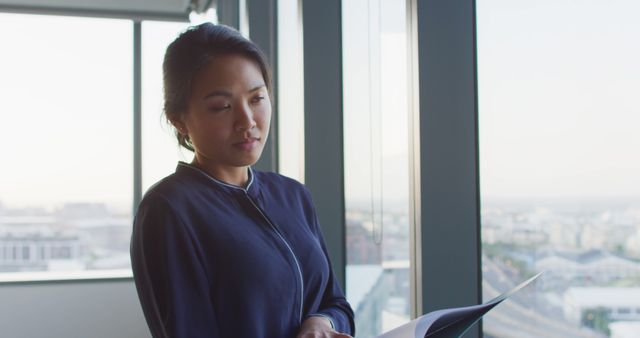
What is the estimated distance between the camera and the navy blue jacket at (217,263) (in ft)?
2.61

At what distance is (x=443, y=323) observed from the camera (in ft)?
2.33

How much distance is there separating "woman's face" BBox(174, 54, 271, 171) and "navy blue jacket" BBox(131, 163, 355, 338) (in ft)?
0.13

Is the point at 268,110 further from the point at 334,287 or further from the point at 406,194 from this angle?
the point at 406,194

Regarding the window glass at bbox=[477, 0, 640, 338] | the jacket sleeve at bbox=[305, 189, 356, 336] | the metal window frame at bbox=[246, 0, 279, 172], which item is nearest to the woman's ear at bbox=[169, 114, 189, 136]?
the jacket sleeve at bbox=[305, 189, 356, 336]

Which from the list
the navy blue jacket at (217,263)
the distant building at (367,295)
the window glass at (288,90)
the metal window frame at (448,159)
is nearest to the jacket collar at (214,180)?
the navy blue jacket at (217,263)

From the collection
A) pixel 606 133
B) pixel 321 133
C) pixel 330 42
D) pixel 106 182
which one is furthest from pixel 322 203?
pixel 106 182

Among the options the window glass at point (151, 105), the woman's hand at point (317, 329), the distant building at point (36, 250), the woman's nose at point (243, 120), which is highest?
the window glass at point (151, 105)

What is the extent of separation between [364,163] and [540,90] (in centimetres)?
84

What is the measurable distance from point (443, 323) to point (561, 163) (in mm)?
387

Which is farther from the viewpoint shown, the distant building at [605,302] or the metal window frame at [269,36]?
the metal window frame at [269,36]

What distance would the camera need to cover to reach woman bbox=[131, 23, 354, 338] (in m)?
0.80

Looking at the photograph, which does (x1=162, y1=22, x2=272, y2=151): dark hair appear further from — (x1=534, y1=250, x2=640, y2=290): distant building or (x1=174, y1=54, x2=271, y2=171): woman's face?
(x1=534, y1=250, x2=640, y2=290): distant building

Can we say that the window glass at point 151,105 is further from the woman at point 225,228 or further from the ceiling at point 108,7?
the woman at point 225,228

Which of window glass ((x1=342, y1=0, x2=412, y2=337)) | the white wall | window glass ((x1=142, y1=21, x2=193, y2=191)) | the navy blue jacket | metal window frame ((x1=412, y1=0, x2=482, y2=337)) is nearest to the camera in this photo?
the navy blue jacket
